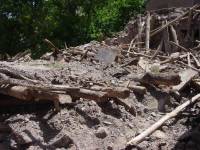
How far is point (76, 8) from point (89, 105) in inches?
664

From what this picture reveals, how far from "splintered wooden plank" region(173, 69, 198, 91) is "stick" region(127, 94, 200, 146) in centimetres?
60

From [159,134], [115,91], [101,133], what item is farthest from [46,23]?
[101,133]

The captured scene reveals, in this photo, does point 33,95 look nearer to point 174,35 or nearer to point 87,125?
point 87,125

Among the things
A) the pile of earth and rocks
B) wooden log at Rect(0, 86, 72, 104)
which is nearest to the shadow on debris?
the pile of earth and rocks

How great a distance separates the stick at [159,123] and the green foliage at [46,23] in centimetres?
1485

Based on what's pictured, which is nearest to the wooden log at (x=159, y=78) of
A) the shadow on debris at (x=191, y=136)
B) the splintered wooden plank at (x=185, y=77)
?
the splintered wooden plank at (x=185, y=77)

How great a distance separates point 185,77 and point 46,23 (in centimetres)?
1443

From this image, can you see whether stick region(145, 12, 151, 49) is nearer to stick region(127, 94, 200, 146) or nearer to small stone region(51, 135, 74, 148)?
stick region(127, 94, 200, 146)

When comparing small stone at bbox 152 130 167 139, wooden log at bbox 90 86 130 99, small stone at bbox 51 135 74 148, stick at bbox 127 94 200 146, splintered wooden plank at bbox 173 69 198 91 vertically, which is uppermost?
wooden log at bbox 90 86 130 99

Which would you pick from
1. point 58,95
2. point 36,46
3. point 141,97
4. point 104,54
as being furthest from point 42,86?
point 36,46

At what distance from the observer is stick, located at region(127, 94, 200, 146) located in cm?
760

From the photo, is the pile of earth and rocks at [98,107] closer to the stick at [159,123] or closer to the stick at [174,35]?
the stick at [159,123]

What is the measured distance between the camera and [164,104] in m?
9.45

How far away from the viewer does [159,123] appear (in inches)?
323
